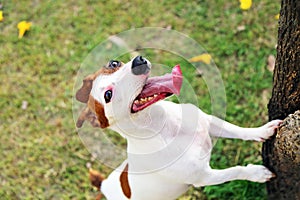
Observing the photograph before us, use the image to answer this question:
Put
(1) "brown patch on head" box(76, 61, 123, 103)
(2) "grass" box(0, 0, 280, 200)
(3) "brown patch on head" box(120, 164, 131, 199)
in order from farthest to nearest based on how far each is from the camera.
Answer: (2) "grass" box(0, 0, 280, 200) < (3) "brown patch on head" box(120, 164, 131, 199) < (1) "brown patch on head" box(76, 61, 123, 103)

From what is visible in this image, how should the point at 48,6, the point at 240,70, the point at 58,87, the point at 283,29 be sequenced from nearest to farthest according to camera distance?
the point at 283,29
the point at 240,70
the point at 58,87
the point at 48,6

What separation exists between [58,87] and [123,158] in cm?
142

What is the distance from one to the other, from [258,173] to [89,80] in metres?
1.10

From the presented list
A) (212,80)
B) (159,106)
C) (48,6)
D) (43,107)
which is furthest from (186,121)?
(48,6)

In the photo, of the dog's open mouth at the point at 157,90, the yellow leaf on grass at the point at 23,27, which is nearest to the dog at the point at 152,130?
the dog's open mouth at the point at 157,90

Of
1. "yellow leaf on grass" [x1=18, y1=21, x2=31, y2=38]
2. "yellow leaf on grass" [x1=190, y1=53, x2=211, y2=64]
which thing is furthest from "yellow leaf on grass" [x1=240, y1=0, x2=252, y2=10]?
"yellow leaf on grass" [x1=18, y1=21, x2=31, y2=38]

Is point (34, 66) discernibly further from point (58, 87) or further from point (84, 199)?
point (84, 199)

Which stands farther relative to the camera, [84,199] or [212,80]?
[84,199]

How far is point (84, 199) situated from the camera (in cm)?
370

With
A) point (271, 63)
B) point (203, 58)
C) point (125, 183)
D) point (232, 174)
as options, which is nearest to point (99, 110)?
point (125, 183)

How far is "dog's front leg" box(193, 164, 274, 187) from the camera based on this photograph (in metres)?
2.72

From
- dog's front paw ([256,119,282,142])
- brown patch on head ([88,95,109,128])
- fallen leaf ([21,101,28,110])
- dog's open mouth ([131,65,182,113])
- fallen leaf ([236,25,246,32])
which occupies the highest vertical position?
dog's open mouth ([131,65,182,113])

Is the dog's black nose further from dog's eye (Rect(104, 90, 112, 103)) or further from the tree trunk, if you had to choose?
the tree trunk

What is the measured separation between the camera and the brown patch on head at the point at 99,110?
2254mm
